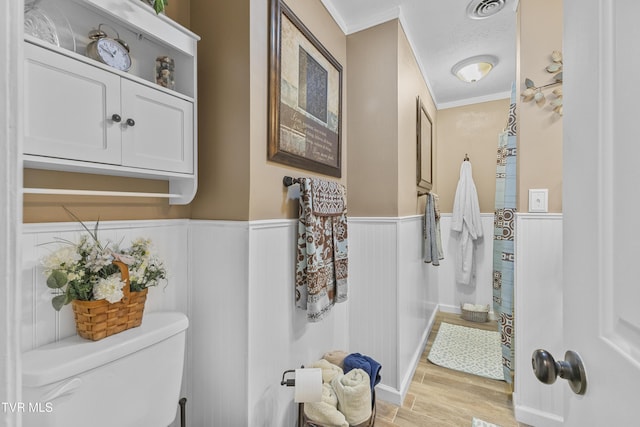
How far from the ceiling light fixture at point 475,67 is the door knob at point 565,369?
8.23ft

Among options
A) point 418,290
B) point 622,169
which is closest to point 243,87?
point 622,169

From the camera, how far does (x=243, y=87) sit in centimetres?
116

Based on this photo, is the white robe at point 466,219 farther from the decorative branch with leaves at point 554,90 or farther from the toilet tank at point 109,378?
the toilet tank at point 109,378

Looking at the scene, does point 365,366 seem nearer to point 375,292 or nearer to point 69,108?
point 375,292

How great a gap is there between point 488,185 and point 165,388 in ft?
11.2

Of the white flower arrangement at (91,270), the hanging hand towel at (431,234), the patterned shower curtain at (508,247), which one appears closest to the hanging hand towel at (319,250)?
the white flower arrangement at (91,270)

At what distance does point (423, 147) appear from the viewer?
2.60m

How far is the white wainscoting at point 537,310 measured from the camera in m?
1.58

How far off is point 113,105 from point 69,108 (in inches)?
4.6

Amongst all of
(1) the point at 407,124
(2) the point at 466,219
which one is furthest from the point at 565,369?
(2) the point at 466,219

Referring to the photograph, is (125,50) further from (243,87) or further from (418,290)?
(418,290)

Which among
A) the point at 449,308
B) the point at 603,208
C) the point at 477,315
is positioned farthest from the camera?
the point at 449,308

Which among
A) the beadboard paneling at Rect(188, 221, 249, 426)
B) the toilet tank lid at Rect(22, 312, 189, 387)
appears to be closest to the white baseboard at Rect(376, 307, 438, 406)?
the beadboard paneling at Rect(188, 221, 249, 426)

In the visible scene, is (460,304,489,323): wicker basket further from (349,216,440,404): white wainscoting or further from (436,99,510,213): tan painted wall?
(349,216,440,404): white wainscoting
